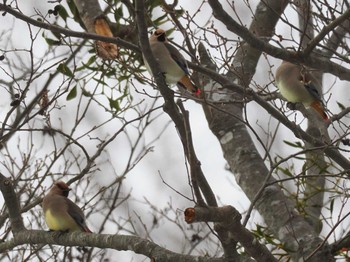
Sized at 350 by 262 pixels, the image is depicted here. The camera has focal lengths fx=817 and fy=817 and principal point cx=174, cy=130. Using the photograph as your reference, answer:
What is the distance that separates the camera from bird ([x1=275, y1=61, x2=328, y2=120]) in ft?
16.4

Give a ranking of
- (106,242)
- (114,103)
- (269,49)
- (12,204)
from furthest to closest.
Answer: (114,103), (12,204), (106,242), (269,49)

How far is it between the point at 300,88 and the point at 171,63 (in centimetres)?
80

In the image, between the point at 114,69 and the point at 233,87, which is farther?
the point at 114,69

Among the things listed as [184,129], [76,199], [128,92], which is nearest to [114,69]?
[128,92]

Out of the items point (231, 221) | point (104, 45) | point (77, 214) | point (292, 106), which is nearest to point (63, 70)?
point (104, 45)

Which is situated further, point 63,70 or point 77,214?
point 77,214

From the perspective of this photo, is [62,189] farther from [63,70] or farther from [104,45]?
[104,45]

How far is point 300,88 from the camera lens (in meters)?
5.00

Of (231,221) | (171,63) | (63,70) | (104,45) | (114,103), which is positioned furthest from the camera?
(114,103)

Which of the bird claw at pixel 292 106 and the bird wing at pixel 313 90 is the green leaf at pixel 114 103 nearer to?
the bird claw at pixel 292 106

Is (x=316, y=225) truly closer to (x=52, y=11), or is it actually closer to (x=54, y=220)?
(x=54, y=220)

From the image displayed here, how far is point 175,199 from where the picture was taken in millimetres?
10953

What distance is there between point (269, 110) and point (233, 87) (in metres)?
0.20

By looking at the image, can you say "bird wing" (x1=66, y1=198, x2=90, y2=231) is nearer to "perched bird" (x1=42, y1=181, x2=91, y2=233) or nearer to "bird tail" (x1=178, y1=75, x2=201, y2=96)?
"perched bird" (x1=42, y1=181, x2=91, y2=233)
